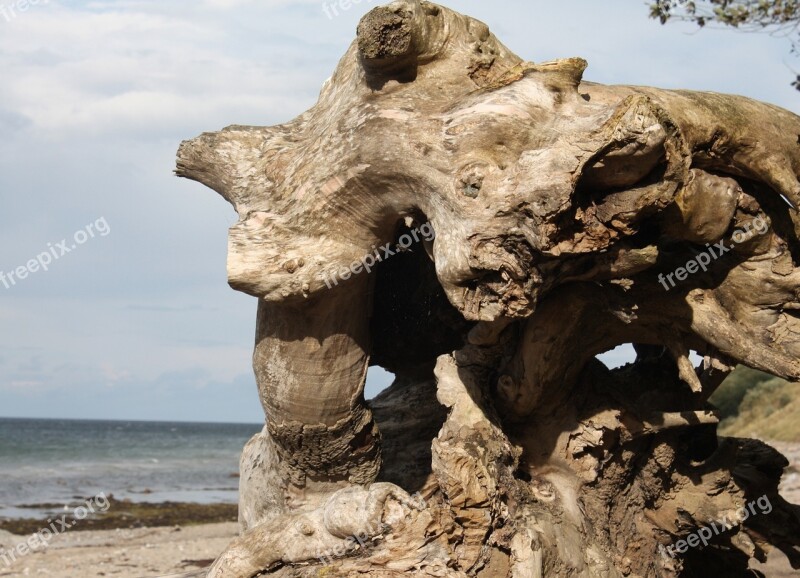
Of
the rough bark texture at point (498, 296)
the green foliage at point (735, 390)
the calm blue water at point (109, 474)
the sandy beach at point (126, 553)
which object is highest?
the rough bark texture at point (498, 296)

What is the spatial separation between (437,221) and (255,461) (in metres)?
2.28

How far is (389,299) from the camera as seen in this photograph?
18.6ft

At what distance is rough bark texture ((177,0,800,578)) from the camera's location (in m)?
4.09

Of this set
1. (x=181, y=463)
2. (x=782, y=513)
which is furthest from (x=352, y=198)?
(x=181, y=463)

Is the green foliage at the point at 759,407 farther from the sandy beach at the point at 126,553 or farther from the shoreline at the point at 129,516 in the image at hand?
the shoreline at the point at 129,516

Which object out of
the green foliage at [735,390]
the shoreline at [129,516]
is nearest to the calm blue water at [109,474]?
the shoreline at [129,516]

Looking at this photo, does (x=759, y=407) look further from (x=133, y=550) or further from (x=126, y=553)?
(x=126, y=553)

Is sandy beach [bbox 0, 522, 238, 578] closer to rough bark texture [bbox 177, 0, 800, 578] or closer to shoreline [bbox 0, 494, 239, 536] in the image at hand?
shoreline [bbox 0, 494, 239, 536]

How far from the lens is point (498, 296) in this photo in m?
4.10

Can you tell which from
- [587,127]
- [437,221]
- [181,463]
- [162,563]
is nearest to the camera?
[587,127]

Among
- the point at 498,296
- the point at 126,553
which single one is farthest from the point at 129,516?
the point at 498,296

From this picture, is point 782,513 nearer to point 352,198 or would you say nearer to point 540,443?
point 540,443

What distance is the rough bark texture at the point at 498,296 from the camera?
4094mm

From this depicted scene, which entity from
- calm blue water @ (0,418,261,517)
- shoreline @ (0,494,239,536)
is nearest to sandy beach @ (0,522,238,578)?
shoreline @ (0,494,239,536)
